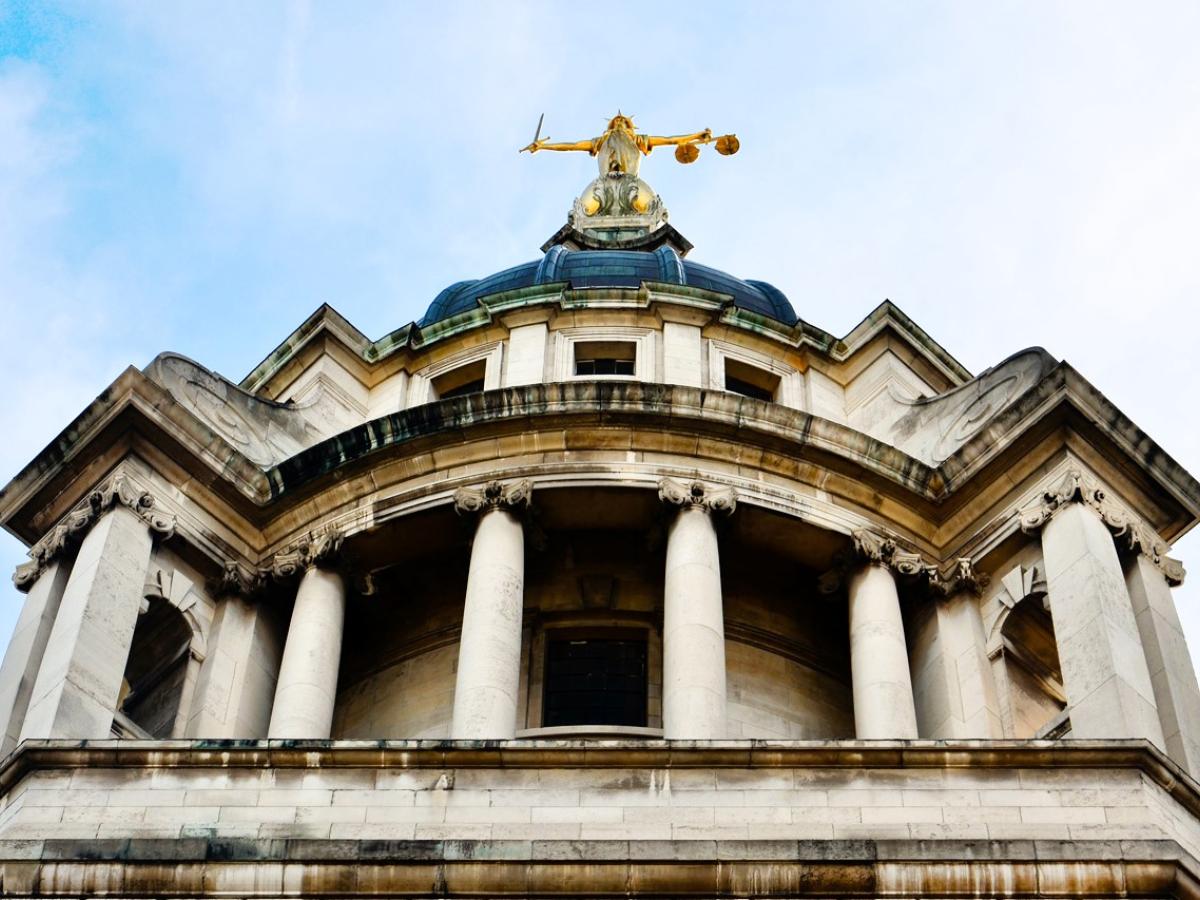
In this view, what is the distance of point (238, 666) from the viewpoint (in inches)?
1267

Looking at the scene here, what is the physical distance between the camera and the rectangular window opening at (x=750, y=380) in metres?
38.4

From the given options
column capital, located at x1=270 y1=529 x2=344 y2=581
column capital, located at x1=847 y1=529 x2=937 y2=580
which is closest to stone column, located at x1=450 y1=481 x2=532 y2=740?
column capital, located at x1=270 y1=529 x2=344 y2=581

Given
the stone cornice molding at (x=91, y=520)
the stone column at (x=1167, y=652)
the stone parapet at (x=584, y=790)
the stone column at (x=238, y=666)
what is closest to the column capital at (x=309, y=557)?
the stone column at (x=238, y=666)

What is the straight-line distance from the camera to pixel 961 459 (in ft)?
107

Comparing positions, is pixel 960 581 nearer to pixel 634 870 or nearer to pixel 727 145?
pixel 634 870

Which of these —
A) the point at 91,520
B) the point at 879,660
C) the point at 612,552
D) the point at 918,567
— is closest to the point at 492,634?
Answer: the point at 612,552

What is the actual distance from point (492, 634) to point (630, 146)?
23667 mm

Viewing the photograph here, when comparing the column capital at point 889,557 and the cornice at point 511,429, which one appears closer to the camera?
the cornice at point 511,429

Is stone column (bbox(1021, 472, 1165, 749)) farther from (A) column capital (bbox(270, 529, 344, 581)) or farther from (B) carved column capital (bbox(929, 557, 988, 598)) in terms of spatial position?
(A) column capital (bbox(270, 529, 344, 581))

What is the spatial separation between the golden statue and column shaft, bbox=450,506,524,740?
20369 millimetres

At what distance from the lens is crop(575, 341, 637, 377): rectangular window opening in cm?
3844

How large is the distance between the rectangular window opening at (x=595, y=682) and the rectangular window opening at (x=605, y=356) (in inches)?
235

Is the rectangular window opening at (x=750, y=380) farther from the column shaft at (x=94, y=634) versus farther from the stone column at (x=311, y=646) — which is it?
the column shaft at (x=94, y=634)

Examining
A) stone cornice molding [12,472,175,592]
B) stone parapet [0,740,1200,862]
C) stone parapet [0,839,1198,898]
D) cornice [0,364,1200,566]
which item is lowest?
stone parapet [0,839,1198,898]
